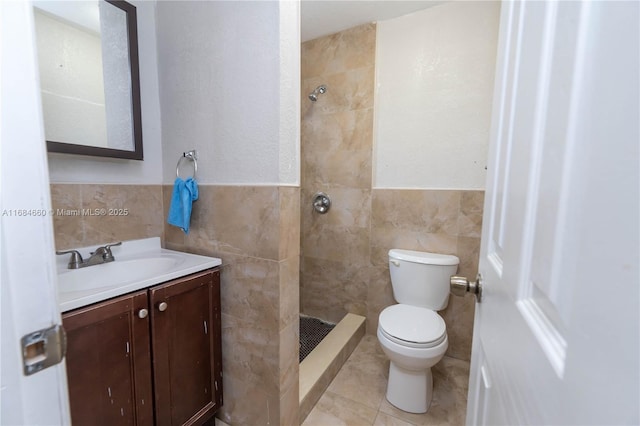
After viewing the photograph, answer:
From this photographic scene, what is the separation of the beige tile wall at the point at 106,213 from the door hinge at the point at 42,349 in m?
1.05

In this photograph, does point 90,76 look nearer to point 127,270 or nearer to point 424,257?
point 127,270

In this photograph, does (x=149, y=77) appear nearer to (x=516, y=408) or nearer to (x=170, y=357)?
(x=170, y=357)

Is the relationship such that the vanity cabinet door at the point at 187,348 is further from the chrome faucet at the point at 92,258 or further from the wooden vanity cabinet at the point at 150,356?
the chrome faucet at the point at 92,258

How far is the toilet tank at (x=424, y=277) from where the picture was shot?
1.67 m

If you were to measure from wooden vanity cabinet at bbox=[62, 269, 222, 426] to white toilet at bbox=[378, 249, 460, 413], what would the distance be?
91 cm

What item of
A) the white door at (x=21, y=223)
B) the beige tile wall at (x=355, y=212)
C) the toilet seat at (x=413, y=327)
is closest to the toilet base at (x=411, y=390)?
the toilet seat at (x=413, y=327)

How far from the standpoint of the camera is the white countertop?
89 centimetres

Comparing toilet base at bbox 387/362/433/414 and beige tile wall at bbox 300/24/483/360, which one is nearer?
toilet base at bbox 387/362/433/414

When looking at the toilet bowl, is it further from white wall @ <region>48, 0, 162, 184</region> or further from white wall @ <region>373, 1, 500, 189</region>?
white wall @ <region>48, 0, 162, 184</region>

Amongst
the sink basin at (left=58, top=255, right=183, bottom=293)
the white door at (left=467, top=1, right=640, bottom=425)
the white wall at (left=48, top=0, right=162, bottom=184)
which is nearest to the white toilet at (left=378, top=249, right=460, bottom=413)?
the white door at (left=467, top=1, right=640, bottom=425)

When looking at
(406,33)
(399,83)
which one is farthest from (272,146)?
(406,33)

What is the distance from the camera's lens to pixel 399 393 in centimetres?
144

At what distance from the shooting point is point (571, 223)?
0.27 metres

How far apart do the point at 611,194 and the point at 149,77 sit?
72.2 inches
